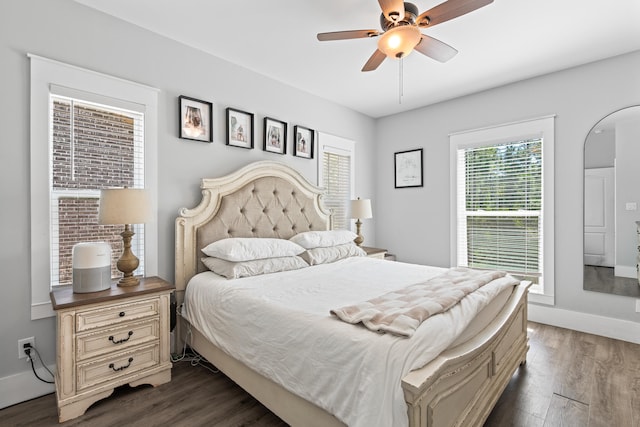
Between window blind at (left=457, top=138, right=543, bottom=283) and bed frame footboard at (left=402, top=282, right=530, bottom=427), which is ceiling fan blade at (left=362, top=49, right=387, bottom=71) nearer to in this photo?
bed frame footboard at (left=402, top=282, right=530, bottom=427)

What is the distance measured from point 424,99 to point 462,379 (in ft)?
11.6

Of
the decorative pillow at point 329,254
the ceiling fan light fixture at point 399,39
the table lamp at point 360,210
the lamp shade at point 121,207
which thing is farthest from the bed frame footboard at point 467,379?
the table lamp at point 360,210

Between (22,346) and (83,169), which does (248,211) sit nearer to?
(83,169)

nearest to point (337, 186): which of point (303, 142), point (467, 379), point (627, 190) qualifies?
point (303, 142)

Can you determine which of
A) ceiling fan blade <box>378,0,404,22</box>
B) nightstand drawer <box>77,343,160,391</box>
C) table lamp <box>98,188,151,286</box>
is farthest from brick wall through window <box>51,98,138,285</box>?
ceiling fan blade <box>378,0,404,22</box>

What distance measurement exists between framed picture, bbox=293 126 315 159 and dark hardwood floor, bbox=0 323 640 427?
2408 mm

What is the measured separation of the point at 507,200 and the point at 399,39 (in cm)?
259

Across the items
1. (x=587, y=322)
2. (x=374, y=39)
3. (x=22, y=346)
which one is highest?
(x=374, y=39)

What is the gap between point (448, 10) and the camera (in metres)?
1.81

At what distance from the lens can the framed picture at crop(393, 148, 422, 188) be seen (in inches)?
172

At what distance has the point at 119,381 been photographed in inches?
77.5

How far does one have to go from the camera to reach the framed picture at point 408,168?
437cm

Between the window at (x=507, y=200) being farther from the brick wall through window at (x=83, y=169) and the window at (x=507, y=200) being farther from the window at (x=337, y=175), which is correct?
the brick wall through window at (x=83, y=169)

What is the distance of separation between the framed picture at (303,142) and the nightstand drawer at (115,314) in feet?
7.22
